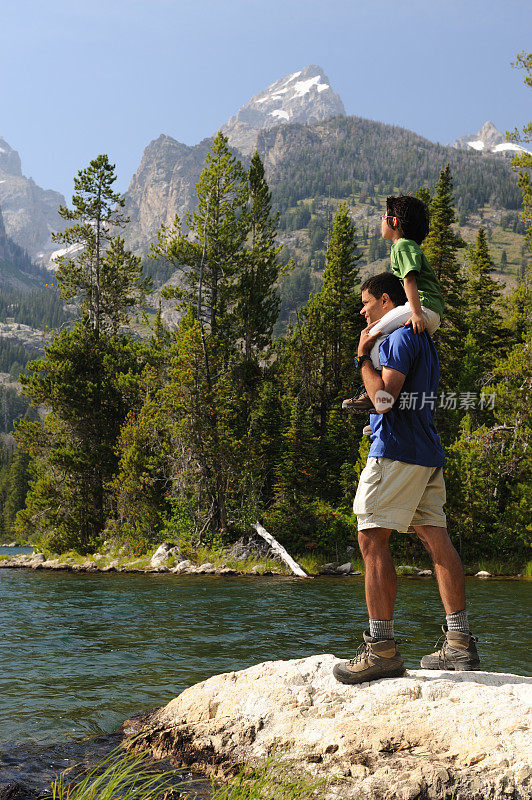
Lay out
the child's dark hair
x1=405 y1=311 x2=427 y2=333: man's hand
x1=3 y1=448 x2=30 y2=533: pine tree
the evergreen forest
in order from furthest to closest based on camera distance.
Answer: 1. x1=3 y1=448 x2=30 y2=533: pine tree
2. the evergreen forest
3. the child's dark hair
4. x1=405 y1=311 x2=427 y2=333: man's hand

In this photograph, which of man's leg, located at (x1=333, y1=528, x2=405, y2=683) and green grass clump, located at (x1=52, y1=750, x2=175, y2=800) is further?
man's leg, located at (x1=333, y1=528, x2=405, y2=683)

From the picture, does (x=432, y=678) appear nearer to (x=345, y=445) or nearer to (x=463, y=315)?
(x=345, y=445)

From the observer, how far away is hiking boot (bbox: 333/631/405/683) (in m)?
3.52

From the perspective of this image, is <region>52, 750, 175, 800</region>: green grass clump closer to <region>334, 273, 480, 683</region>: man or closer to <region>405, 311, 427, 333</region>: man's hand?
<region>334, 273, 480, 683</region>: man

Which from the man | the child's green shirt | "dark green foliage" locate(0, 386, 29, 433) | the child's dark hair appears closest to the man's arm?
the man

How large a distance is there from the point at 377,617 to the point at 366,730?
58 centimetres

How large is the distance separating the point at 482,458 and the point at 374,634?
21668 millimetres

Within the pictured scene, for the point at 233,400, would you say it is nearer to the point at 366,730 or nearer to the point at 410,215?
the point at 410,215

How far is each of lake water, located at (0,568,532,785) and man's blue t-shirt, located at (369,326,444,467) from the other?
3.06 meters

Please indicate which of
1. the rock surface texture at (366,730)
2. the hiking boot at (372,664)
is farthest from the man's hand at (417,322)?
the rock surface texture at (366,730)

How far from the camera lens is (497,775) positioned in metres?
2.71

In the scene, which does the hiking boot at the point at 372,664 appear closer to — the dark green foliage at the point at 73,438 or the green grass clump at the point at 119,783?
the green grass clump at the point at 119,783

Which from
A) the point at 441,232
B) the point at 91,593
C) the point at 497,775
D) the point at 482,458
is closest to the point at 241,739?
the point at 497,775

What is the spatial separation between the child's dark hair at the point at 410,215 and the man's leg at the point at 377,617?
1.79 metres
